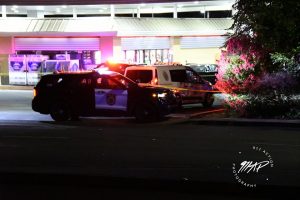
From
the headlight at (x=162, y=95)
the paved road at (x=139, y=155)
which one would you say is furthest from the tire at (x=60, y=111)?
the headlight at (x=162, y=95)

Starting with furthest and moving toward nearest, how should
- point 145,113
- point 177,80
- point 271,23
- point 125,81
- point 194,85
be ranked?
1. point 194,85
2. point 177,80
3. point 271,23
4. point 125,81
5. point 145,113

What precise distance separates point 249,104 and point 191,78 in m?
3.91

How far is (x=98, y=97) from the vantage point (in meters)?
17.5

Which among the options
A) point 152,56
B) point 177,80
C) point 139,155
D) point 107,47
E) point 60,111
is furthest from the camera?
point 152,56

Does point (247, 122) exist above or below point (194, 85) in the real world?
below

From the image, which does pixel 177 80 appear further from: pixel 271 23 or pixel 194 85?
pixel 271 23

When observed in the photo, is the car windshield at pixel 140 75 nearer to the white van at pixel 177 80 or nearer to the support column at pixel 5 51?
the white van at pixel 177 80

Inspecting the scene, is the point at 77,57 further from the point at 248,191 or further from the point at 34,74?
the point at 248,191

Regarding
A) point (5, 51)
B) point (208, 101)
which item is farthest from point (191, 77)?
point (5, 51)

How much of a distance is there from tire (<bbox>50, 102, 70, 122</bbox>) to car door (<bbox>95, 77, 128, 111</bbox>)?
103 centimetres

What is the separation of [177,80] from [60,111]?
4.56 m

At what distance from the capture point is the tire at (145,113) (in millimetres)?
16969

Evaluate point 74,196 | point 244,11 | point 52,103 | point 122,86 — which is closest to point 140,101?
point 122,86

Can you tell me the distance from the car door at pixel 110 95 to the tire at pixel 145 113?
43 cm
